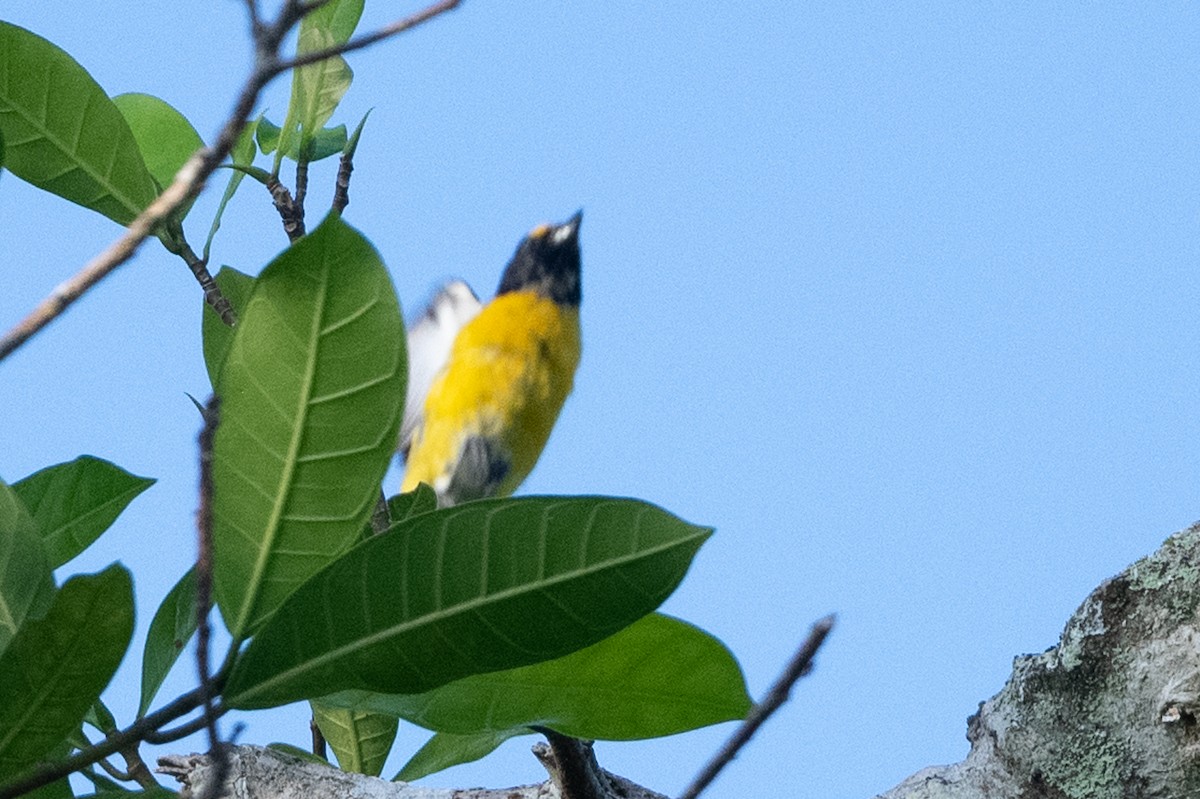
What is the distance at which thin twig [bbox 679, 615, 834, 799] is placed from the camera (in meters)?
0.74

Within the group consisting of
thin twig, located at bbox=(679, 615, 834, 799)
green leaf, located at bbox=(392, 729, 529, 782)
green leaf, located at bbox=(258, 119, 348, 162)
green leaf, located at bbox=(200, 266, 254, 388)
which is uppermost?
A: green leaf, located at bbox=(258, 119, 348, 162)

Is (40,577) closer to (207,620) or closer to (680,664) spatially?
(207,620)

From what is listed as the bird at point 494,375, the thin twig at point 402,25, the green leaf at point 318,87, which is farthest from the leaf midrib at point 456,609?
the bird at point 494,375

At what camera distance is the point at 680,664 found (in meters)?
1.07

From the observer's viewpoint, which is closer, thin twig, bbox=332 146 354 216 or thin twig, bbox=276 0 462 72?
thin twig, bbox=276 0 462 72

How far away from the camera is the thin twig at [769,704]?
0.74 metres

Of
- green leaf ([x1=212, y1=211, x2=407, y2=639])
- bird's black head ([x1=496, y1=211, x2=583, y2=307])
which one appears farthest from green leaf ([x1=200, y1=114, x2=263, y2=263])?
bird's black head ([x1=496, y1=211, x2=583, y2=307])

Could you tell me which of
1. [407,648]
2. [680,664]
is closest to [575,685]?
[680,664]

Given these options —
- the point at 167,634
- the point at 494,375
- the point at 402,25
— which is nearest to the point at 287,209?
the point at 167,634

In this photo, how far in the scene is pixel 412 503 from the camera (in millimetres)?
1316

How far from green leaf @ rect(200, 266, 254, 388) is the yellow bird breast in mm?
958

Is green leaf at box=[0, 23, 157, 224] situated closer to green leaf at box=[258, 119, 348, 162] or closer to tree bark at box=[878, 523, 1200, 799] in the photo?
green leaf at box=[258, 119, 348, 162]

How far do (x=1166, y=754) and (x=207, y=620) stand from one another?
Answer: 115 cm

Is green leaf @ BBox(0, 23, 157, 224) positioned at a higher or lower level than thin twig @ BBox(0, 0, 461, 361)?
higher
